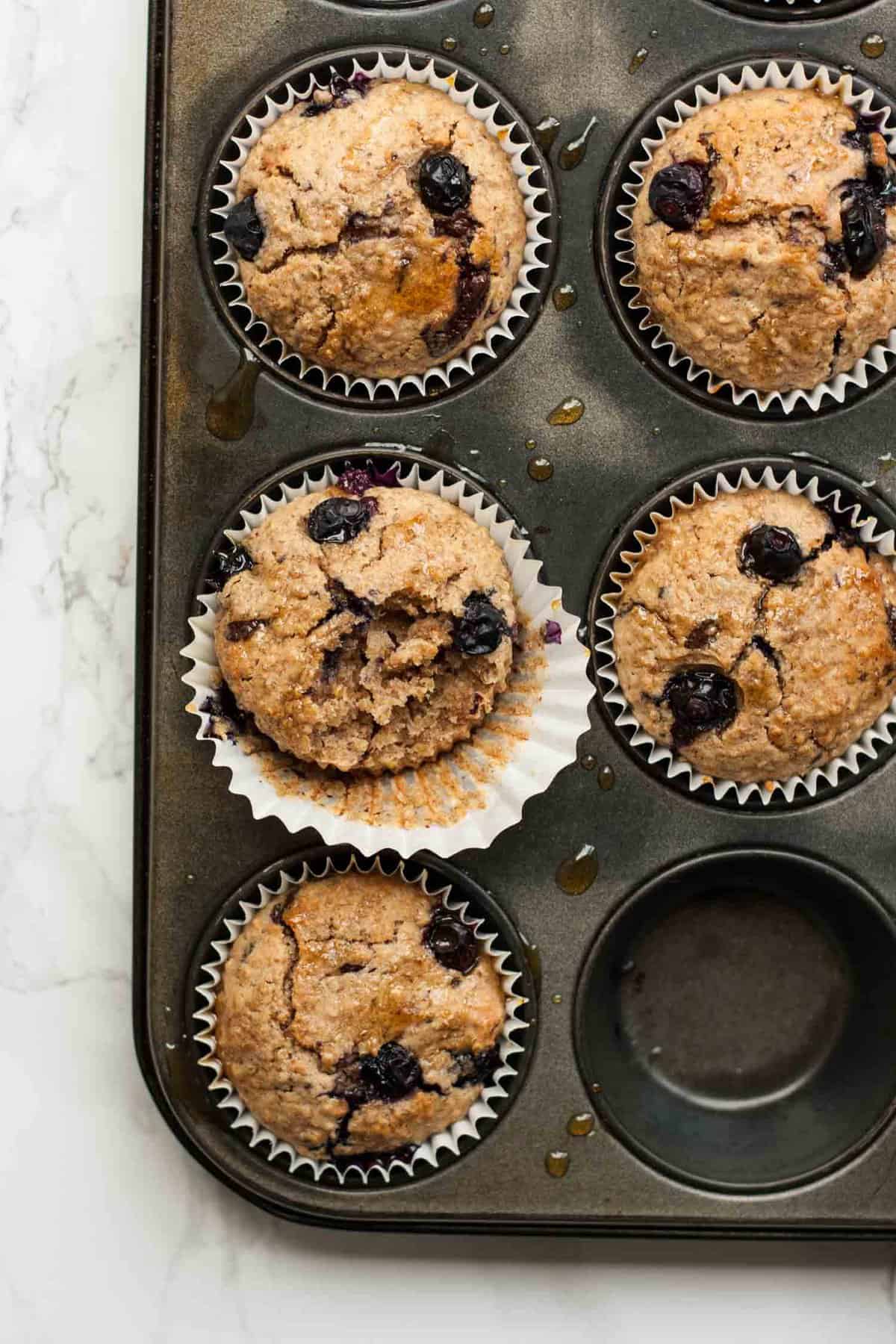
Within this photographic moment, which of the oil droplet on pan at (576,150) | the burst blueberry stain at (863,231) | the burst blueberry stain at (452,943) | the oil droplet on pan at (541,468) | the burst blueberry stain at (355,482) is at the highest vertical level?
the oil droplet on pan at (576,150)

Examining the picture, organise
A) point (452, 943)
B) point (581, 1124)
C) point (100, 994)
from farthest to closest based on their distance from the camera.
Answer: point (100, 994) < point (581, 1124) < point (452, 943)

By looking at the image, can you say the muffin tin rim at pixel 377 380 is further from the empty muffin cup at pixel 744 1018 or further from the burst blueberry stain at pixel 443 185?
the empty muffin cup at pixel 744 1018

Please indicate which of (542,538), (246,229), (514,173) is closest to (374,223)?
(246,229)

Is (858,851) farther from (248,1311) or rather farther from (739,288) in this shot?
(248,1311)

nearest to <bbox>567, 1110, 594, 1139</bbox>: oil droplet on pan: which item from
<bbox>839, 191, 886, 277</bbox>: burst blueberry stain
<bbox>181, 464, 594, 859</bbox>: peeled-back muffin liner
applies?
<bbox>181, 464, 594, 859</bbox>: peeled-back muffin liner

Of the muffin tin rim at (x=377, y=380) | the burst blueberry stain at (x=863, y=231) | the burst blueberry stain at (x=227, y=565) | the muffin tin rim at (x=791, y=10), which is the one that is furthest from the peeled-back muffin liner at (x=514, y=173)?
the burst blueberry stain at (x=863, y=231)

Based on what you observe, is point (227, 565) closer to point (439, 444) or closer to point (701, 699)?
point (439, 444)
